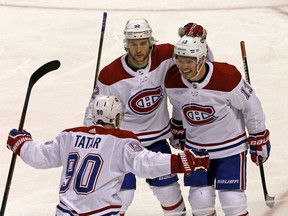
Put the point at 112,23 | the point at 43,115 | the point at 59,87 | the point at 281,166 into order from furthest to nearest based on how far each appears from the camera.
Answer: the point at 112,23, the point at 59,87, the point at 43,115, the point at 281,166

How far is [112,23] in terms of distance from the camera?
27.5 feet

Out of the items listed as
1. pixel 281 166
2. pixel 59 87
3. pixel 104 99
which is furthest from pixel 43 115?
pixel 104 99

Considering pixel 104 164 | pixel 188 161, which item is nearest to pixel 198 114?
pixel 188 161

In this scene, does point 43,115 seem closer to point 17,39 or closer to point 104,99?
point 17,39

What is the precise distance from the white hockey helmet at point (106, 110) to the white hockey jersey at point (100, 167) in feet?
0.13

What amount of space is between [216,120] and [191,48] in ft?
1.15

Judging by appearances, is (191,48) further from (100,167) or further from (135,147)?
(100,167)

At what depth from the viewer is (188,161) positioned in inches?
122

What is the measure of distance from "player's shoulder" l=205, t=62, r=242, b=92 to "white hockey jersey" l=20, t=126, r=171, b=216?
2.00ft

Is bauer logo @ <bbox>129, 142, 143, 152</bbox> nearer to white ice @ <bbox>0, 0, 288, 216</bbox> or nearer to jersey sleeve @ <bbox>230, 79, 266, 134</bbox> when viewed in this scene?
jersey sleeve @ <bbox>230, 79, 266, 134</bbox>

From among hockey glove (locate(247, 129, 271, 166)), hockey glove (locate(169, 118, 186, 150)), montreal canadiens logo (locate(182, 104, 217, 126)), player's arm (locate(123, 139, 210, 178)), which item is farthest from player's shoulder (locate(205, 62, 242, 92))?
player's arm (locate(123, 139, 210, 178))

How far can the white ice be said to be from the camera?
4.70 metres

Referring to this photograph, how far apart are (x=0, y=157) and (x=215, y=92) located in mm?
1986

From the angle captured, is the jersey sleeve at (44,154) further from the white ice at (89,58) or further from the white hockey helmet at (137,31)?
the white ice at (89,58)
